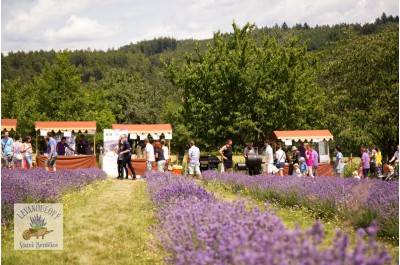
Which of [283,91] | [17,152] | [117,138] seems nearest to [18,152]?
[17,152]

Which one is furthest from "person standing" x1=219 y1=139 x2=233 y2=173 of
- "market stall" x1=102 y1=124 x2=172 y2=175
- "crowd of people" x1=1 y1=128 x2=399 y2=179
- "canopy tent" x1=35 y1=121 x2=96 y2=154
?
"canopy tent" x1=35 y1=121 x2=96 y2=154

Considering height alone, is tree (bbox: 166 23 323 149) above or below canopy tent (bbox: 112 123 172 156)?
above

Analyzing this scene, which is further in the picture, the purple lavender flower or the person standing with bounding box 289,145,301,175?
the person standing with bounding box 289,145,301,175

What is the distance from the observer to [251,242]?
139 inches

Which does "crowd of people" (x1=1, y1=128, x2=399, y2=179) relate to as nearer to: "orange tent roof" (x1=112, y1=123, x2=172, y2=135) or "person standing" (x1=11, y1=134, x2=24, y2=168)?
"person standing" (x1=11, y1=134, x2=24, y2=168)

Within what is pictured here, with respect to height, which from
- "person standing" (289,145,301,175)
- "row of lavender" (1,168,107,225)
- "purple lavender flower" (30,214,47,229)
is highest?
"row of lavender" (1,168,107,225)

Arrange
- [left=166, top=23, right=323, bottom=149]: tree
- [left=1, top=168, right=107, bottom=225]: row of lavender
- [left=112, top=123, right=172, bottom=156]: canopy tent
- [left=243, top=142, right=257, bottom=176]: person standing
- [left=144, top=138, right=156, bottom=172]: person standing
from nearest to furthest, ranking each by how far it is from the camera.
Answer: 1. [left=1, top=168, right=107, bottom=225]: row of lavender
2. [left=144, top=138, right=156, bottom=172]: person standing
3. [left=243, top=142, right=257, bottom=176]: person standing
4. [left=112, top=123, right=172, bottom=156]: canopy tent
5. [left=166, top=23, right=323, bottom=149]: tree

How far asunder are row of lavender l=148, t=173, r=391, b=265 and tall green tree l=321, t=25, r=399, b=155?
68.3 feet

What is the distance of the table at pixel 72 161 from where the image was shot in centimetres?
2225

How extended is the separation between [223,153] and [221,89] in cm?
1076

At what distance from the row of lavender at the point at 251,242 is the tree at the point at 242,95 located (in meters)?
23.0

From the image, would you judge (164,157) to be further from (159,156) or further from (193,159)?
(193,159)

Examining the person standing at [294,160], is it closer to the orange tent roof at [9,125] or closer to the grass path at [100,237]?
the grass path at [100,237]

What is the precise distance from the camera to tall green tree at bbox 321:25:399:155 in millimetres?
24719
